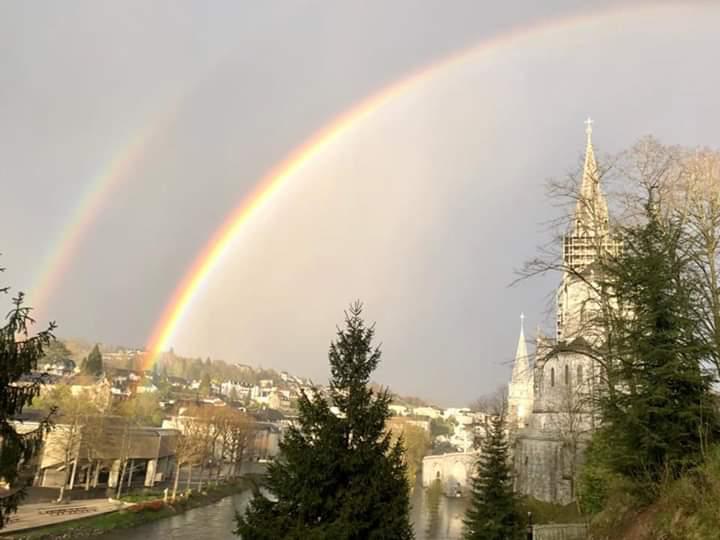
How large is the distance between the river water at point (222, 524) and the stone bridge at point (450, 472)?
928 centimetres

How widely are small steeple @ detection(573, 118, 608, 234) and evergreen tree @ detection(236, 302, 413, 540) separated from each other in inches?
467

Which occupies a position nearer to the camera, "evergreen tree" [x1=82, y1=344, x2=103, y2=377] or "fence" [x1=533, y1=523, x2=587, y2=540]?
"fence" [x1=533, y1=523, x2=587, y2=540]

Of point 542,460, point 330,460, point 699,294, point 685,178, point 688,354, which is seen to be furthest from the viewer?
point 542,460

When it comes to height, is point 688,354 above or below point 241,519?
above

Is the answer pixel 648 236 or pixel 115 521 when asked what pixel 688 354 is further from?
pixel 115 521

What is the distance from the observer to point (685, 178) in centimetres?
2012

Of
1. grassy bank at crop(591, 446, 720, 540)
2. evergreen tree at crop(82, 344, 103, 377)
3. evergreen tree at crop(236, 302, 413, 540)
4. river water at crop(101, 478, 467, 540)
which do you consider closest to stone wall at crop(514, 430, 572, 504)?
river water at crop(101, 478, 467, 540)

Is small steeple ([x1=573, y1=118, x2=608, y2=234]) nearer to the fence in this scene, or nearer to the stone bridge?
the fence

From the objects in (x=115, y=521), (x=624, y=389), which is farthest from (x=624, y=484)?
(x=115, y=521)

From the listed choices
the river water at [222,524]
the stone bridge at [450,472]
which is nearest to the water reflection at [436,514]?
the river water at [222,524]

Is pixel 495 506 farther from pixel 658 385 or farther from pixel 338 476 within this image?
pixel 338 476

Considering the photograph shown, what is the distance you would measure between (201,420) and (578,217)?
168ft

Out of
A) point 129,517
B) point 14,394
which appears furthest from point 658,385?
point 129,517

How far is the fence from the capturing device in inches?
757
